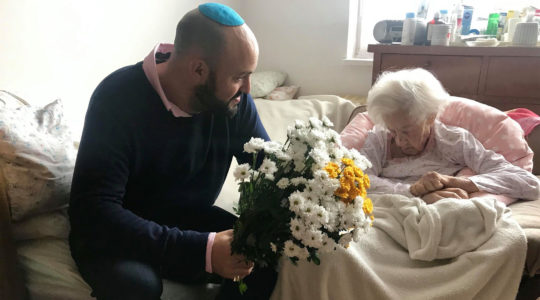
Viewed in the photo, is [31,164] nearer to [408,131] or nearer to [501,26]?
[408,131]

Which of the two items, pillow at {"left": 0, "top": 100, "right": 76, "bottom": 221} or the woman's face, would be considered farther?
the woman's face

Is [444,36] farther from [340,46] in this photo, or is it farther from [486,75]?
[340,46]

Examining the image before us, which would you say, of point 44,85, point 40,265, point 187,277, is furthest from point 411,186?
point 44,85

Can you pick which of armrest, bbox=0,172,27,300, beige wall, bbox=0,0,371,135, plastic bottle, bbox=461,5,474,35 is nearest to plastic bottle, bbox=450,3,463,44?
plastic bottle, bbox=461,5,474,35

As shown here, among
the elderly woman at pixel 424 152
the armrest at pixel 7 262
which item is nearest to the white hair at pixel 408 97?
the elderly woman at pixel 424 152

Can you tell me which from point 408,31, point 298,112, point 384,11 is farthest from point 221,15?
point 384,11

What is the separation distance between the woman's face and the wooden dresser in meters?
0.85

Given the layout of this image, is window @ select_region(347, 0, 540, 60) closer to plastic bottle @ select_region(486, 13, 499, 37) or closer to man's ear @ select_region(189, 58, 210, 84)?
plastic bottle @ select_region(486, 13, 499, 37)

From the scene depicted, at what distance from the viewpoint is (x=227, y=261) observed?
975 millimetres

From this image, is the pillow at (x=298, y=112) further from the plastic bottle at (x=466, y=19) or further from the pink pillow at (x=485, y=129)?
the plastic bottle at (x=466, y=19)

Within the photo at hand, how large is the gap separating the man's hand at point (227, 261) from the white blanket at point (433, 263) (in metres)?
0.19

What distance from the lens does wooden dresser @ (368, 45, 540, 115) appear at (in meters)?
2.14

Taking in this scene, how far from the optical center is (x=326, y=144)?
0.95 meters

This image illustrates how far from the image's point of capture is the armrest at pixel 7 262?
3.48 feet
